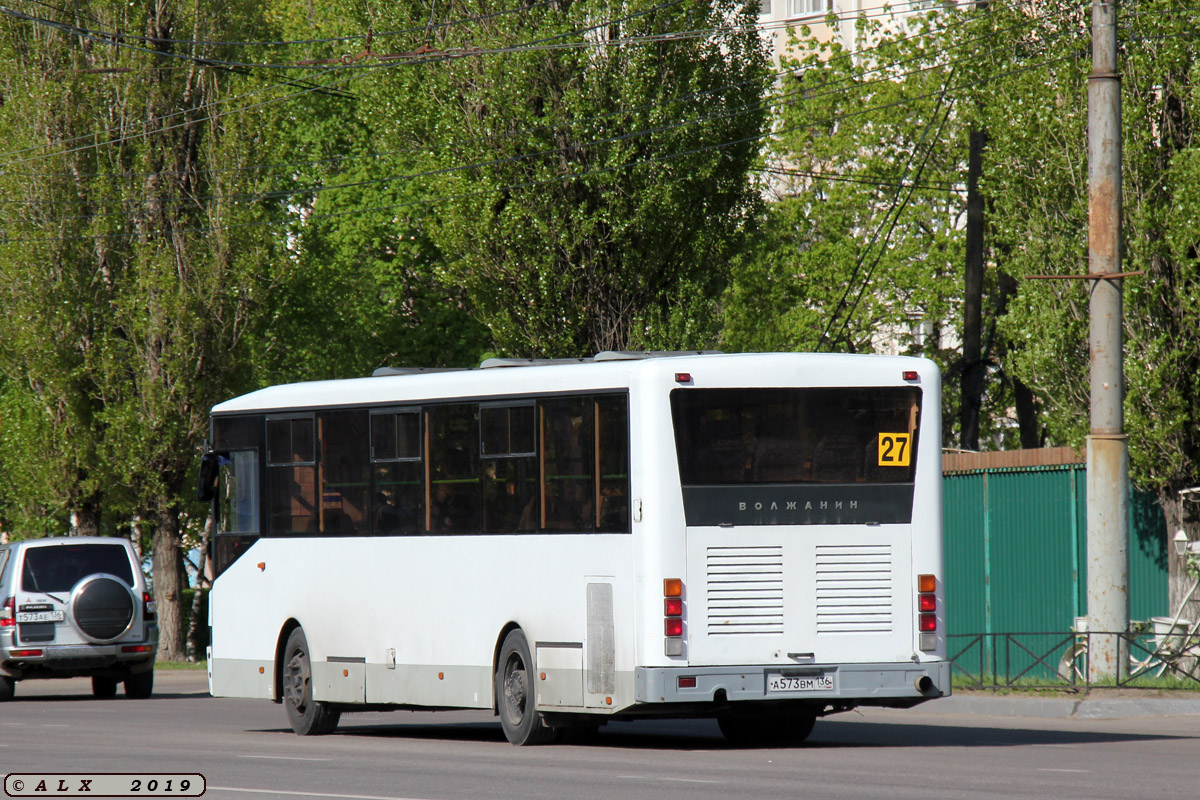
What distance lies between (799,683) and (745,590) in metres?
0.77

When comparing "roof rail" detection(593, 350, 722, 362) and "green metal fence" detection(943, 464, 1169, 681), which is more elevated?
"roof rail" detection(593, 350, 722, 362)

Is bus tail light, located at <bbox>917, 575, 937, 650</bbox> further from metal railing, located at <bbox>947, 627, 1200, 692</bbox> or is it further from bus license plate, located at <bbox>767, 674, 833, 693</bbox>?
metal railing, located at <bbox>947, 627, 1200, 692</bbox>

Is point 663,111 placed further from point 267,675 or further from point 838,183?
point 838,183

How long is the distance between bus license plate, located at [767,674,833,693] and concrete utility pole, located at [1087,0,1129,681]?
600 centimetres

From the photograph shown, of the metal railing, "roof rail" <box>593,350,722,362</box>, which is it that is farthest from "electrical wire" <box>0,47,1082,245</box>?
"roof rail" <box>593,350,722,362</box>

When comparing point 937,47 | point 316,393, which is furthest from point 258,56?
point 316,393

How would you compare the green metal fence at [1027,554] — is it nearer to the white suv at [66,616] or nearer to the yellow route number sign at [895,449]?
the yellow route number sign at [895,449]

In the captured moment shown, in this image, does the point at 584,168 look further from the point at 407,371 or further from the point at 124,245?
the point at 407,371

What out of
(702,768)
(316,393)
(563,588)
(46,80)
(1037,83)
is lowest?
(702,768)

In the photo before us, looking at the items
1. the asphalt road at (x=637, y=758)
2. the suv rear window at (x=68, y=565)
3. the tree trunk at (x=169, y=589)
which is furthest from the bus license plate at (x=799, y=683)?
the tree trunk at (x=169, y=589)

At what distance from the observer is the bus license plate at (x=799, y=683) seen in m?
14.8

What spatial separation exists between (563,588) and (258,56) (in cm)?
2520

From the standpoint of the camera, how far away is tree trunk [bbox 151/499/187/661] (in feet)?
123

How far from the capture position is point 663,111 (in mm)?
30750
